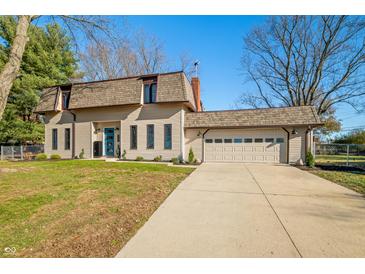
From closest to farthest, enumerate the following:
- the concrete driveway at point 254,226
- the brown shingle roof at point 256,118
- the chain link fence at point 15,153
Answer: the concrete driveway at point 254,226, the brown shingle roof at point 256,118, the chain link fence at point 15,153

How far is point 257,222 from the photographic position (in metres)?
3.46

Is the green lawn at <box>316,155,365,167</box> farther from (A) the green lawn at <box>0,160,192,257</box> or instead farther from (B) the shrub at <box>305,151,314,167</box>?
(A) the green lawn at <box>0,160,192,257</box>

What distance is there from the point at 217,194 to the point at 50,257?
4.06 meters

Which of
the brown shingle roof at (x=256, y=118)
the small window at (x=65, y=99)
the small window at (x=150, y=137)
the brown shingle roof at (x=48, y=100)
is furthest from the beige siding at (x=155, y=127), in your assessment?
the brown shingle roof at (x=48, y=100)

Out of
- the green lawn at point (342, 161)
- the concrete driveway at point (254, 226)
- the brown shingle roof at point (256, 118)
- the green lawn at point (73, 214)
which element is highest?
the brown shingle roof at point (256, 118)

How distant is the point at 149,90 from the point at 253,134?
851 centimetres

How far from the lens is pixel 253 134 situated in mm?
12766

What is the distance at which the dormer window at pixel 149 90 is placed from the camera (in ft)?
45.0

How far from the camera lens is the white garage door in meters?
12.4

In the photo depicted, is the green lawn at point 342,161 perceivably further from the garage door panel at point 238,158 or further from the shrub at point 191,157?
the shrub at point 191,157

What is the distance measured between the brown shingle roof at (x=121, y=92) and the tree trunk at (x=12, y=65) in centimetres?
665

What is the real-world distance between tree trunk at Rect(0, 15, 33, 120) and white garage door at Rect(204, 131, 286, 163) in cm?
1111

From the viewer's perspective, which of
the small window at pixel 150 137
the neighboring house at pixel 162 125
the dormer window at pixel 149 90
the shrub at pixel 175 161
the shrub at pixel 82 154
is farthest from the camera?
the shrub at pixel 82 154
